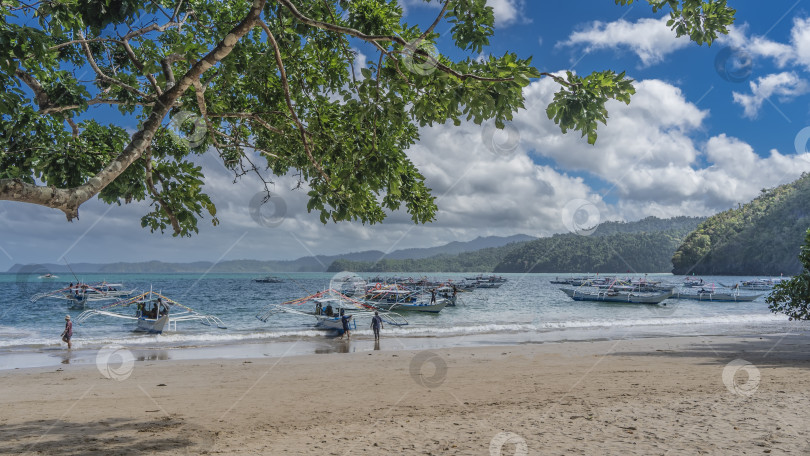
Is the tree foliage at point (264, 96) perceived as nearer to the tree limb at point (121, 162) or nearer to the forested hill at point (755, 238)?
the tree limb at point (121, 162)

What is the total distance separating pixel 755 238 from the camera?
467 ft

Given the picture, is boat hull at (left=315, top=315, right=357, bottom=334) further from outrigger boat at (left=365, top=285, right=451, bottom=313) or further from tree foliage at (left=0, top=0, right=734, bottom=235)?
tree foliage at (left=0, top=0, right=734, bottom=235)

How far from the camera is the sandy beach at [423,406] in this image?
20.7 ft

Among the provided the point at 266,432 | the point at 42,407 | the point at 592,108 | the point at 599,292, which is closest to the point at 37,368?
the point at 42,407

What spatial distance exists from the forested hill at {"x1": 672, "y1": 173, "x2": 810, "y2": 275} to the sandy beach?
482 ft

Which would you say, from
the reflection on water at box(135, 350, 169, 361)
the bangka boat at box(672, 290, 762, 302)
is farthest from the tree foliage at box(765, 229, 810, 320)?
the bangka boat at box(672, 290, 762, 302)

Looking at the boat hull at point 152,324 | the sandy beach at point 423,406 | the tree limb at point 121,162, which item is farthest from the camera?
the boat hull at point 152,324

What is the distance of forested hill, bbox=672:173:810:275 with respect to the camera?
134m

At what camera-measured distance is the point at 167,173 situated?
6105 mm

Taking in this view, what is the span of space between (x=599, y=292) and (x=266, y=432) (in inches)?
2205

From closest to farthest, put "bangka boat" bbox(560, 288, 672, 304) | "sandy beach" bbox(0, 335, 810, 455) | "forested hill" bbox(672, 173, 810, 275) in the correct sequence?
"sandy beach" bbox(0, 335, 810, 455)
"bangka boat" bbox(560, 288, 672, 304)
"forested hill" bbox(672, 173, 810, 275)

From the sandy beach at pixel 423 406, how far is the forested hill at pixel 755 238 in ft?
482

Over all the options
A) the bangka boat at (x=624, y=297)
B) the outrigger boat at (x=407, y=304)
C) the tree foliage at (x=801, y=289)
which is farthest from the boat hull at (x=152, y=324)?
the bangka boat at (x=624, y=297)

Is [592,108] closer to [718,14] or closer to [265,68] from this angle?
[718,14]
